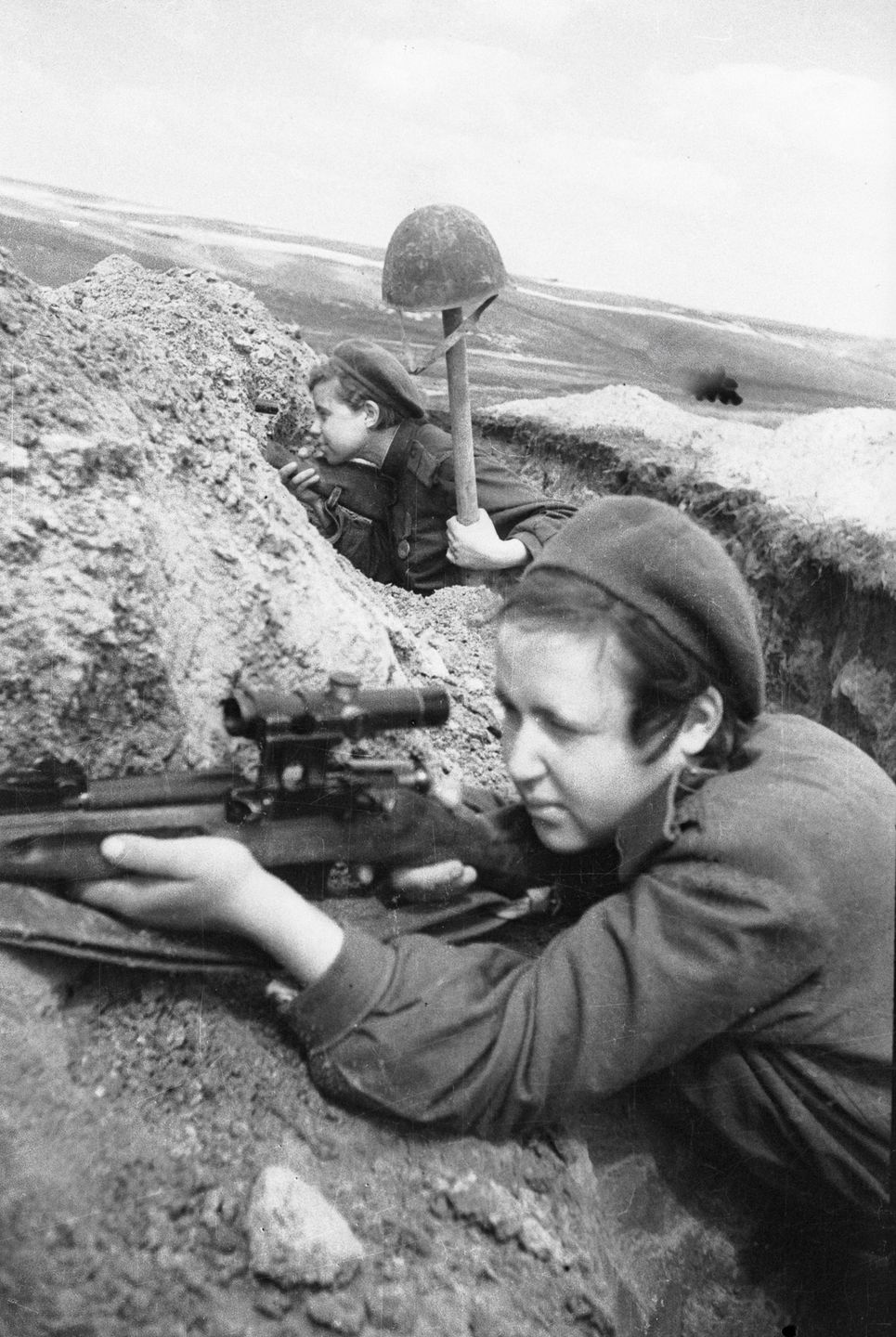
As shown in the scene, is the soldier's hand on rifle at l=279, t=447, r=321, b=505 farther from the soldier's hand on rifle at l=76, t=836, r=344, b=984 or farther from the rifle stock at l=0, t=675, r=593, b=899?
the soldier's hand on rifle at l=76, t=836, r=344, b=984

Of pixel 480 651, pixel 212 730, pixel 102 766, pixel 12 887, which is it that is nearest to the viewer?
pixel 12 887

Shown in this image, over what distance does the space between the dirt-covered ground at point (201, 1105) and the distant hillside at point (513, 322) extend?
1.65m

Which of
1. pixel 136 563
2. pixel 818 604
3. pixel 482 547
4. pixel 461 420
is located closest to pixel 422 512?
pixel 482 547

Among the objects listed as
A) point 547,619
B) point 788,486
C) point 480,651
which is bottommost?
point 480,651

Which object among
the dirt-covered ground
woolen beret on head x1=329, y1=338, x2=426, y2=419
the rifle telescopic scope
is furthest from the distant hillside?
the rifle telescopic scope

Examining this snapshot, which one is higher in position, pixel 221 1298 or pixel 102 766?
pixel 102 766

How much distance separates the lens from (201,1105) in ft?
5.74

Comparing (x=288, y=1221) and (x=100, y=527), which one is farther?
(x=100, y=527)

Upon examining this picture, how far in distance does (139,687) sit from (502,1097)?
1.03 meters

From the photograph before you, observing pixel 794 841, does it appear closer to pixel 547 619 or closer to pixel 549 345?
pixel 547 619

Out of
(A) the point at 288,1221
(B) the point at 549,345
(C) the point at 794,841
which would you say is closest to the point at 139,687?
(A) the point at 288,1221

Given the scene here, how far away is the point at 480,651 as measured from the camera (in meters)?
4.17

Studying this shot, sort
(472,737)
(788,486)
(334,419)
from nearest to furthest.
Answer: (472,737)
(334,419)
(788,486)

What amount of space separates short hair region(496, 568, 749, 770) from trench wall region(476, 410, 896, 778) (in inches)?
138
